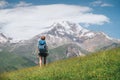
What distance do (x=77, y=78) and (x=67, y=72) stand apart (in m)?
2.47

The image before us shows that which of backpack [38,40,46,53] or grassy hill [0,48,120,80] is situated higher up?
backpack [38,40,46,53]

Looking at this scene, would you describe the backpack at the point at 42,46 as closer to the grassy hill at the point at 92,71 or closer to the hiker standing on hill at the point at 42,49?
the hiker standing on hill at the point at 42,49

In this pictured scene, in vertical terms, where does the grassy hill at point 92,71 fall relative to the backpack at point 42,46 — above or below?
below

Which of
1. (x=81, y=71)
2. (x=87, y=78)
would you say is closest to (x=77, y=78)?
(x=87, y=78)

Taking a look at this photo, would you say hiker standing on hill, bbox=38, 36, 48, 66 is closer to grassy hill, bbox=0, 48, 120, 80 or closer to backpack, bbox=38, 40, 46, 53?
backpack, bbox=38, 40, 46, 53

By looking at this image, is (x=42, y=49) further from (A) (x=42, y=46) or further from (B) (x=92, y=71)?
(B) (x=92, y=71)

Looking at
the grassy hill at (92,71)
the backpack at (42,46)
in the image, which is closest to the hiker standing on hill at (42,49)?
the backpack at (42,46)

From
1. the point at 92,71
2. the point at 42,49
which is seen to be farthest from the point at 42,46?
the point at 92,71

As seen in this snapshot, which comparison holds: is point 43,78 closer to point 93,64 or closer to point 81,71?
point 81,71

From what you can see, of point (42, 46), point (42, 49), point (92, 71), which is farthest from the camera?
point (42, 46)

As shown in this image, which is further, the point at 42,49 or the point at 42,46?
the point at 42,46

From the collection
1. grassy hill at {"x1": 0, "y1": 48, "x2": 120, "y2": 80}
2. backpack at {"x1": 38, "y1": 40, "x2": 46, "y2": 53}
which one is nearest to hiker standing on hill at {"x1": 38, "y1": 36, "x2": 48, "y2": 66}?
backpack at {"x1": 38, "y1": 40, "x2": 46, "y2": 53}

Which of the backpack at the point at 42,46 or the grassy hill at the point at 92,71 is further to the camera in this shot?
the backpack at the point at 42,46

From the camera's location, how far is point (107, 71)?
20.1m
